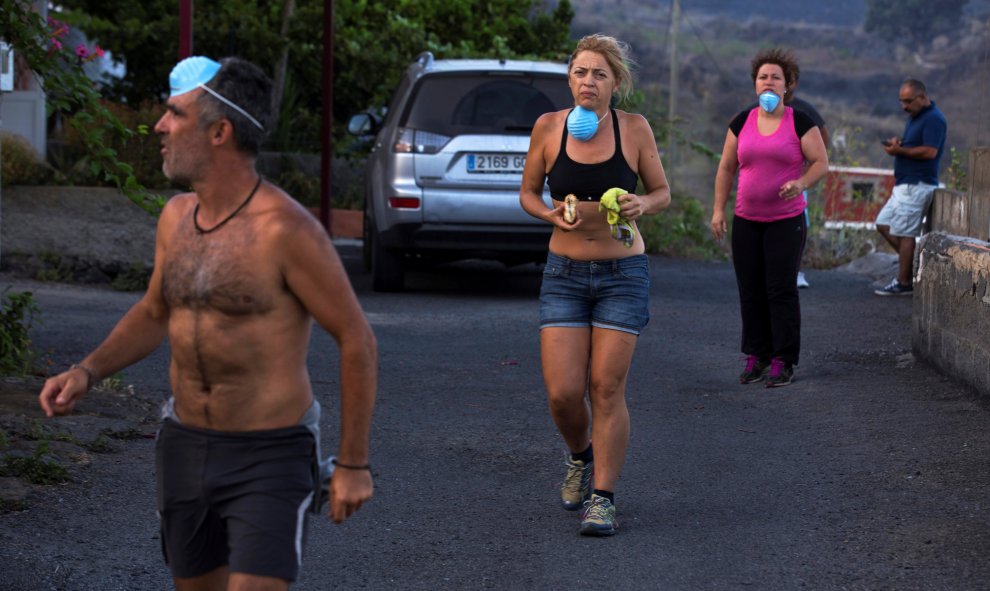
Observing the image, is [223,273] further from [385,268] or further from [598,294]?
[385,268]

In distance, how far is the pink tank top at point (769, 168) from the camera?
8992 mm

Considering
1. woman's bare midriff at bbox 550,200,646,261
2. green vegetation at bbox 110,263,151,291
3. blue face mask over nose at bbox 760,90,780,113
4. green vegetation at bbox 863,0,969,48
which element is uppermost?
green vegetation at bbox 863,0,969,48

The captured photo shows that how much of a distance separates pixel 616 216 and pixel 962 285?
13.2 ft

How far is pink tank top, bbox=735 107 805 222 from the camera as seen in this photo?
8.99 m

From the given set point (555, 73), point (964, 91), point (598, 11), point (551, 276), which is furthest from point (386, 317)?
point (598, 11)

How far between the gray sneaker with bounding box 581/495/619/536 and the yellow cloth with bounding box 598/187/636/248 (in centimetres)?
102

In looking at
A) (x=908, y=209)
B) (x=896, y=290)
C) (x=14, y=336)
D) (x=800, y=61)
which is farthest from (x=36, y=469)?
(x=800, y=61)

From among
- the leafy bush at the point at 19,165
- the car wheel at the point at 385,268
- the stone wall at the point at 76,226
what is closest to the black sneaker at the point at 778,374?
the car wheel at the point at 385,268

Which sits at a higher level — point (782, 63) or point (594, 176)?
point (782, 63)

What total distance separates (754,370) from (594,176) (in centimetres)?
382

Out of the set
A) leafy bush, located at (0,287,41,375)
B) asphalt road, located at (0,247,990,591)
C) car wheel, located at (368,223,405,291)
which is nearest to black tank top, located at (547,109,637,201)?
asphalt road, located at (0,247,990,591)

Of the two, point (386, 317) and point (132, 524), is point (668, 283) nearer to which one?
point (386, 317)

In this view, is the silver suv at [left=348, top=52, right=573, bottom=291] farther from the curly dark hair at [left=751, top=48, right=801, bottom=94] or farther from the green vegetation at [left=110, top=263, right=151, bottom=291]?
the curly dark hair at [left=751, top=48, right=801, bottom=94]

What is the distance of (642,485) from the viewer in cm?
680
